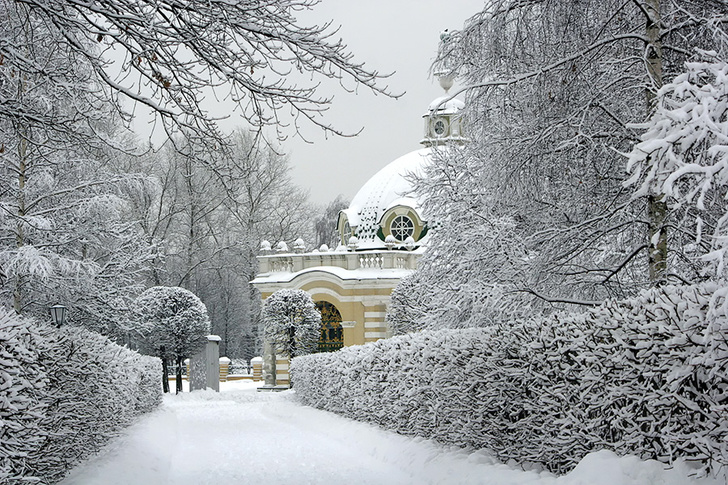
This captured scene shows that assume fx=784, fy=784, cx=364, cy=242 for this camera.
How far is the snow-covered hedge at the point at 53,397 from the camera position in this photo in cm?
559

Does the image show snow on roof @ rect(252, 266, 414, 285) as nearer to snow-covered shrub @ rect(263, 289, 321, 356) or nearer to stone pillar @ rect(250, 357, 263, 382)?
snow-covered shrub @ rect(263, 289, 321, 356)

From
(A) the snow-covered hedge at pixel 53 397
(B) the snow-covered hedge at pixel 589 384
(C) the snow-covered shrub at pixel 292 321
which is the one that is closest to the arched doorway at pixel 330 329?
(C) the snow-covered shrub at pixel 292 321

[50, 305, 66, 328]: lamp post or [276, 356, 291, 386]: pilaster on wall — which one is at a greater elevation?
[50, 305, 66, 328]: lamp post

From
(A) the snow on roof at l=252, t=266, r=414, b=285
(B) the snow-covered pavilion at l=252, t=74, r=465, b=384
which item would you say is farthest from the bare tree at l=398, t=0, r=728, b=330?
(A) the snow on roof at l=252, t=266, r=414, b=285

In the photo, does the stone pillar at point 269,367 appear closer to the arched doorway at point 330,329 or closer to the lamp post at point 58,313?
the arched doorway at point 330,329

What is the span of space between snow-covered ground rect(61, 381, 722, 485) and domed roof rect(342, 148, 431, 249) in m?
18.8

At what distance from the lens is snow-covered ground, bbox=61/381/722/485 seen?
5.68m

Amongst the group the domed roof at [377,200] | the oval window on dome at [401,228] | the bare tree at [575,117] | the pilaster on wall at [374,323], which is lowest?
the pilaster on wall at [374,323]

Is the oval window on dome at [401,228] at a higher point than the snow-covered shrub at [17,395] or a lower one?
higher

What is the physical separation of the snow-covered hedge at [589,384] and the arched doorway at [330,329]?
22338 mm

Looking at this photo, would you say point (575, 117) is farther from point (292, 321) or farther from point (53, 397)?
point (292, 321)

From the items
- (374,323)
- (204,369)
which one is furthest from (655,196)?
(204,369)

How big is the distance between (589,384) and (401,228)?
2947cm

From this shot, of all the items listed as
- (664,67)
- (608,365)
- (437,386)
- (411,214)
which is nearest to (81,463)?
(437,386)
